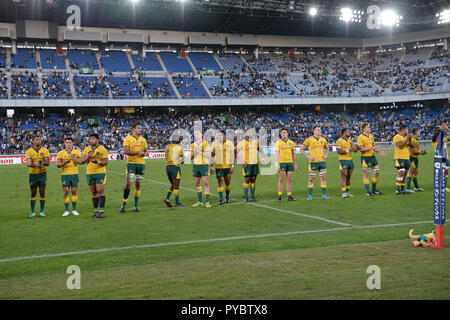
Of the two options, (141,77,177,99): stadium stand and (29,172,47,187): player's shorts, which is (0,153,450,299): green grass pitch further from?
(141,77,177,99): stadium stand

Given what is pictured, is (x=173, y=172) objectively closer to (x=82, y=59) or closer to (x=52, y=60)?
(x=52, y=60)

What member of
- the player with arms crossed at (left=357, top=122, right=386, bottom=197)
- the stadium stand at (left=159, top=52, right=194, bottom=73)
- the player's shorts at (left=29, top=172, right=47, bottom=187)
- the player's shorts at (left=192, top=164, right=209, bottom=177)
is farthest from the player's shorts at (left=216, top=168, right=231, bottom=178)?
the stadium stand at (left=159, top=52, right=194, bottom=73)

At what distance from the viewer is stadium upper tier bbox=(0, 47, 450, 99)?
59.7m

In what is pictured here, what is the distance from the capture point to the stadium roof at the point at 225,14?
57.4 m

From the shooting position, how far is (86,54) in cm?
6606

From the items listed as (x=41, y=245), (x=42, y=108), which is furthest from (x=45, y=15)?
(x=41, y=245)

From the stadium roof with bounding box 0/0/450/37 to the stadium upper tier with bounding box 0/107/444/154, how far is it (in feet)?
33.9

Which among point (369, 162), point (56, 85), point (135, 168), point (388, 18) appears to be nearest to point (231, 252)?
point (135, 168)

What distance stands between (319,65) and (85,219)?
69.4 metres

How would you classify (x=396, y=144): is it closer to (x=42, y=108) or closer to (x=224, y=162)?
(x=224, y=162)

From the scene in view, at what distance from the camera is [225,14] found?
63625 mm

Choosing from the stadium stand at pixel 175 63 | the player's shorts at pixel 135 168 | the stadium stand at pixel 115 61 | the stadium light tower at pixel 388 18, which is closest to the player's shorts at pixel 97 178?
the player's shorts at pixel 135 168

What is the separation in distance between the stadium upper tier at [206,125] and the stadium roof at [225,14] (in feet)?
33.9
